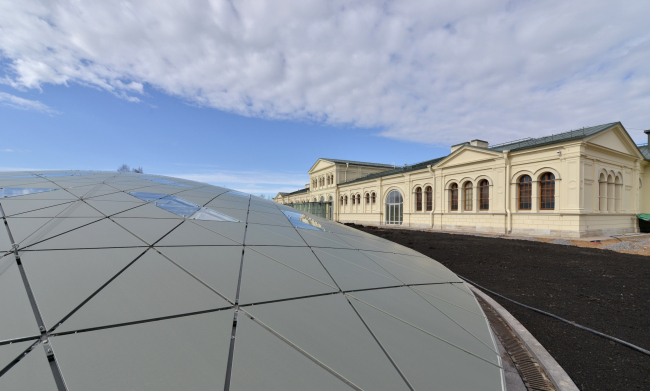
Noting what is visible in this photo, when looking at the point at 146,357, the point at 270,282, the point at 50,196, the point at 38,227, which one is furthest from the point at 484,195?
the point at 38,227

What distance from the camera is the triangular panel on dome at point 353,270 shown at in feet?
15.0

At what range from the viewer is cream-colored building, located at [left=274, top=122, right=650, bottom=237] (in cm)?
2362

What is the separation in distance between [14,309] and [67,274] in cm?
65

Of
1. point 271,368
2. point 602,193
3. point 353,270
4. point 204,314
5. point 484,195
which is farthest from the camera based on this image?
point 484,195

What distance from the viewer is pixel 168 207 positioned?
6.39m

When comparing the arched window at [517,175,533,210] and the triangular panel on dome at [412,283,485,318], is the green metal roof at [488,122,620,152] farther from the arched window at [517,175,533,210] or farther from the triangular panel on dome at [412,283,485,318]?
the triangular panel on dome at [412,283,485,318]

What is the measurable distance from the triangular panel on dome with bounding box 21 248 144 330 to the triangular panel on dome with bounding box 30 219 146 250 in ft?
0.62

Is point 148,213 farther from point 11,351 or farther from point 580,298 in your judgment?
point 580,298

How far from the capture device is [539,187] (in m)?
25.6

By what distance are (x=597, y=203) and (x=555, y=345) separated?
27956 mm

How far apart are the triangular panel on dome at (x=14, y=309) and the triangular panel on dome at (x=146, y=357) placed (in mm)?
306

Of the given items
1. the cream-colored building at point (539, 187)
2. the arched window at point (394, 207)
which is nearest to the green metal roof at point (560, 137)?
the cream-colored building at point (539, 187)

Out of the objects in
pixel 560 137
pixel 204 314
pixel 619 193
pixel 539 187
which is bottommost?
pixel 204 314

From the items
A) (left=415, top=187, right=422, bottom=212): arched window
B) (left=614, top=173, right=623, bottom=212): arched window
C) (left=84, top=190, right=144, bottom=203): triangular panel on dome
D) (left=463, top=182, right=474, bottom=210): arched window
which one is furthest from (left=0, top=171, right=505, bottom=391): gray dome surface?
(left=614, top=173, right=623, bottom=212): arched window
